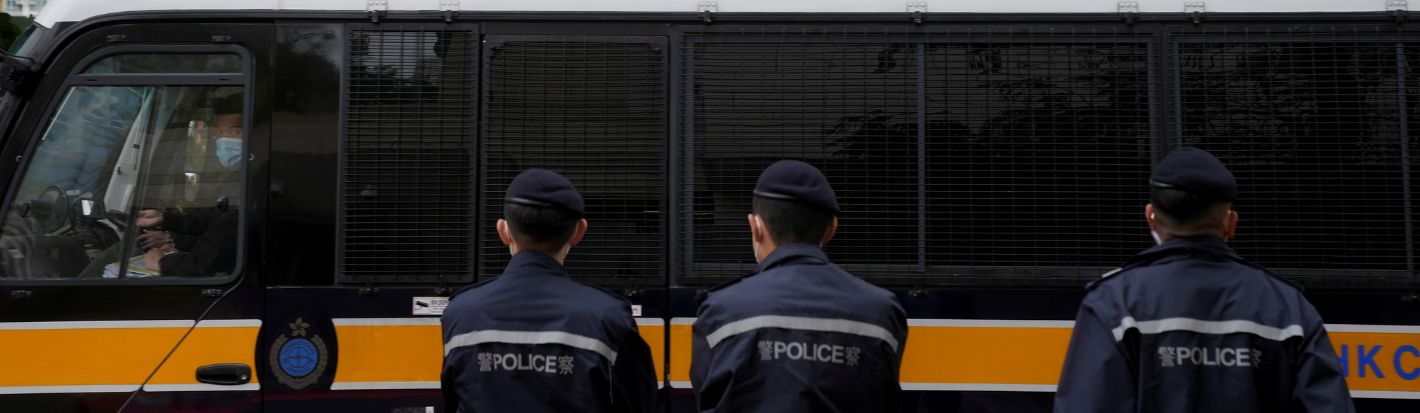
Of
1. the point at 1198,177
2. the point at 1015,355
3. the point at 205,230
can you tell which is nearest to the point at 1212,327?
the point at 1198,177

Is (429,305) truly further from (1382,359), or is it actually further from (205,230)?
(1382,359)

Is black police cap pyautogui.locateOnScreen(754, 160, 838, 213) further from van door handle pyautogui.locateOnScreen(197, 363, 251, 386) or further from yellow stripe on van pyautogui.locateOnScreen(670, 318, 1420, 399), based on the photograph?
van door handle pyautogui.locateOnScreen(197, 363, 251, 386)

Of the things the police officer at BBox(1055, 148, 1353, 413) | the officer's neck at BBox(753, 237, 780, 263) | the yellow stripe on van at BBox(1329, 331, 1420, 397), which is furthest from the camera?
the yellow stripe on van at BBox(1329, 331, 1420, 397)

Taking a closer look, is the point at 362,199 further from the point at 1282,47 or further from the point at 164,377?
the point at 1282,47

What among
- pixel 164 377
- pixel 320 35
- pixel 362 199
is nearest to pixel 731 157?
pixel 362 199

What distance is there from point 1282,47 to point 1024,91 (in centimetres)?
106

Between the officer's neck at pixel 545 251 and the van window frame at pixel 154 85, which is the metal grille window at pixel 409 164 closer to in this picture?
the van window frame at pixel 154 85

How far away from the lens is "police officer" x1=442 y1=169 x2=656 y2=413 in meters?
2.68

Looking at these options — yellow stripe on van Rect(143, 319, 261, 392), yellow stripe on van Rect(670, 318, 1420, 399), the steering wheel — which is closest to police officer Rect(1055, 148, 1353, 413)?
yellow stripe on van Rect(670, 318, 1420, 399)

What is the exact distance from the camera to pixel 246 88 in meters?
4.46

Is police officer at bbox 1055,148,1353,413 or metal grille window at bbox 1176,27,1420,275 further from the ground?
metal grille window at bbox 1176,27,1420,275

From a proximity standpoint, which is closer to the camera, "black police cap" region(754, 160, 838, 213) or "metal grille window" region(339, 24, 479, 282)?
"black police cap" region(754, 160, 838, 213)

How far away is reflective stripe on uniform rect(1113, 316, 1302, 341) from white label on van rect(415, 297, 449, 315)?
2.71m

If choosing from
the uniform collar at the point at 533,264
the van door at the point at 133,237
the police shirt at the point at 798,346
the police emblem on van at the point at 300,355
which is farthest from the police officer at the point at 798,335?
the van door at the point at 133,237
